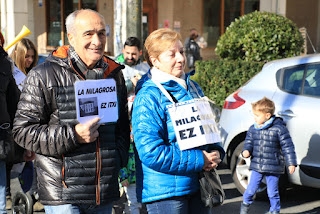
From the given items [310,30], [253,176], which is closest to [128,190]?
[253,176]

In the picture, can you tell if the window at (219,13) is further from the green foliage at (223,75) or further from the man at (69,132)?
the man at (69,132)

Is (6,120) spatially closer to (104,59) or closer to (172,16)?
(104,59)

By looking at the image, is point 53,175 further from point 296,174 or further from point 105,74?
point 296,174

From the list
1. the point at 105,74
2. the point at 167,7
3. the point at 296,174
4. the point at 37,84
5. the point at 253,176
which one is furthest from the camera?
the point at 167,7

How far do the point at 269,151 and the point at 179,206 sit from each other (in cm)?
232

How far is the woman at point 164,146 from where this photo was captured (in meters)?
2.69

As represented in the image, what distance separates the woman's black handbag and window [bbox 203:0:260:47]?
16155 mm

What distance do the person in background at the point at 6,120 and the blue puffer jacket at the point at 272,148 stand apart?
7.65 ft

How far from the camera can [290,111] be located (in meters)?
5.31

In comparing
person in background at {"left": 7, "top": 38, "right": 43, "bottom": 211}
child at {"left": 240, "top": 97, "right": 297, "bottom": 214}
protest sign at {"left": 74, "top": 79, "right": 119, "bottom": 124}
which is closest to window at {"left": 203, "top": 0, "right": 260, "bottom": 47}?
person in background at {"left": 7, "top": 38, "right": 43, "bottom": 211}

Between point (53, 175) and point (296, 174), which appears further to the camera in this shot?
point (296, 174)

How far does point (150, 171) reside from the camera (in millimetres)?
2768

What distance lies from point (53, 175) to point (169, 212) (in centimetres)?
70

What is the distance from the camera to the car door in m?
5.15
